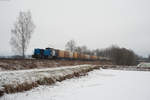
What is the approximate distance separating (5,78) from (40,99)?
10.0ft

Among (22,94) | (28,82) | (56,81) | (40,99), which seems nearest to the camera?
(40,99)

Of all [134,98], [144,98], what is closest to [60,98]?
[134,98]

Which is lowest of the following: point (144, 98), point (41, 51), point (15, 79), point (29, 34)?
point (144, 98)

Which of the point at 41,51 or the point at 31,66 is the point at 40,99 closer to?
the point at 31,66

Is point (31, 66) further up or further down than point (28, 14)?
further down

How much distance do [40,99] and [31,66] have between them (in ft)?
26.4

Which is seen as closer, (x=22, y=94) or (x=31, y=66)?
(x=22, y=94)

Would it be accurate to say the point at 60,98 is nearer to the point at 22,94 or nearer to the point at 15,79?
the point at 22,94

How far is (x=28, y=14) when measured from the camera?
24094 mm

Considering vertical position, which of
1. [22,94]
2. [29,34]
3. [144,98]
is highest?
[29,34]

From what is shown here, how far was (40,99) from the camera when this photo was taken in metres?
5.88

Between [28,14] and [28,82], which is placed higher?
[28,14]

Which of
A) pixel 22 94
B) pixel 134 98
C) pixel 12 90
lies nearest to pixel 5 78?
pixel 12 90

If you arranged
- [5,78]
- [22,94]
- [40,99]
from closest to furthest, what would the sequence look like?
[40,99], [22,94], [5,78]
